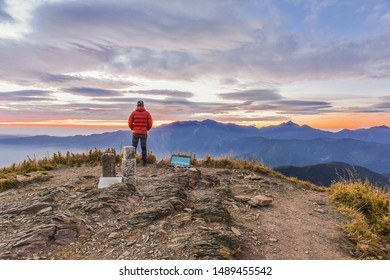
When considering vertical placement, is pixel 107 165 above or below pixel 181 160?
above

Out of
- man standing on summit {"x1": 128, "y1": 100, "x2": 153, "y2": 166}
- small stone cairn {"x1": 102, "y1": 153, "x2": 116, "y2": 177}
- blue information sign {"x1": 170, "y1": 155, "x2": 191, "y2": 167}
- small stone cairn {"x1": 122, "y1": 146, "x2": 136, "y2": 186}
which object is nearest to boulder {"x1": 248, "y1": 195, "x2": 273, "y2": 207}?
small stone cairn {"x1": 122, "y1": 146, "x2": 136, "y2": 186}

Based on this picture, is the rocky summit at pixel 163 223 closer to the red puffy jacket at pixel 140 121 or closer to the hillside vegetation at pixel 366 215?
the hillside vegetation at pixel 366 215

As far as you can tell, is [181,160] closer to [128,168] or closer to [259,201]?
[128,168]

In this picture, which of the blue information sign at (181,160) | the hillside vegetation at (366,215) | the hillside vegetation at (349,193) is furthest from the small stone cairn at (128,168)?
the hillside vegetation at (366,215)

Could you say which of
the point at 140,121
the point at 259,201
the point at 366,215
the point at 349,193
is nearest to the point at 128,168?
the point at 140,121

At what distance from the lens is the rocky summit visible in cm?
686

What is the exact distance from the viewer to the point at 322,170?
18525cm

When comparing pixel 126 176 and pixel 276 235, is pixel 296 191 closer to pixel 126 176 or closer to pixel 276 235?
pixel 276 235

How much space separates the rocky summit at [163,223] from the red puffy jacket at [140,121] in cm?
430

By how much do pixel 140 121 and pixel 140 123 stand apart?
0.37ft

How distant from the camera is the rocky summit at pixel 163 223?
6859 mm

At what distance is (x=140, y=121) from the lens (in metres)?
16.1

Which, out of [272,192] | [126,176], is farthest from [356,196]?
[126,176]

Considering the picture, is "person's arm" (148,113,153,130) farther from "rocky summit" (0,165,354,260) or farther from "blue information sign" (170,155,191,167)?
"rocky summit" (0,165,354,260)
